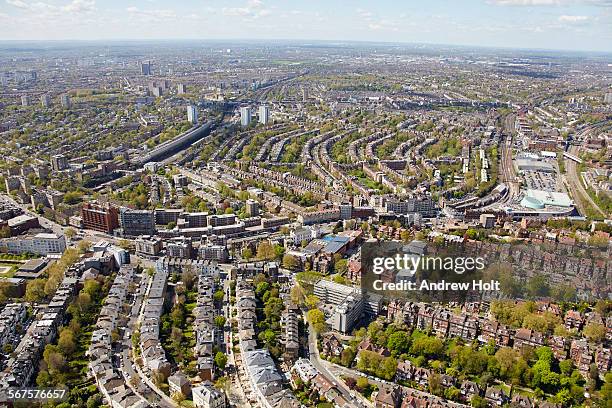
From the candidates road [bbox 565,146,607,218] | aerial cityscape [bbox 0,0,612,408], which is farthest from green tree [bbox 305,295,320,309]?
road [bbox 565,146,607,218]

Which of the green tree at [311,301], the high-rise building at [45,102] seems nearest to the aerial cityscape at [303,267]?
the green tree at [311,301]

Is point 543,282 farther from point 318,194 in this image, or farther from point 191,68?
point 191,68

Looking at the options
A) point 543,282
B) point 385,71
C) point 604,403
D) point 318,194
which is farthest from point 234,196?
point 385,71

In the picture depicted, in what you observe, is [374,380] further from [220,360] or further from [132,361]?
[132,361]

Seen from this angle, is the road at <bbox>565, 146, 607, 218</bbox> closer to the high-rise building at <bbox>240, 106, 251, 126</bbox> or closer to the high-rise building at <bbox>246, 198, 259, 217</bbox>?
the high-rise building at <bbox>246, 198, 259, 217</bbox>

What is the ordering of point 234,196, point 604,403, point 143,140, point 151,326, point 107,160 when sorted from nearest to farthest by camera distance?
1. point 604,403
2. point 151,326
3. point 234,196
4. point 107,160
5. point 143,140

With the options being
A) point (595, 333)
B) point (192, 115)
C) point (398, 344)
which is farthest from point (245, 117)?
point (595, 333)

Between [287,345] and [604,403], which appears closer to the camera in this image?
[604,403]
